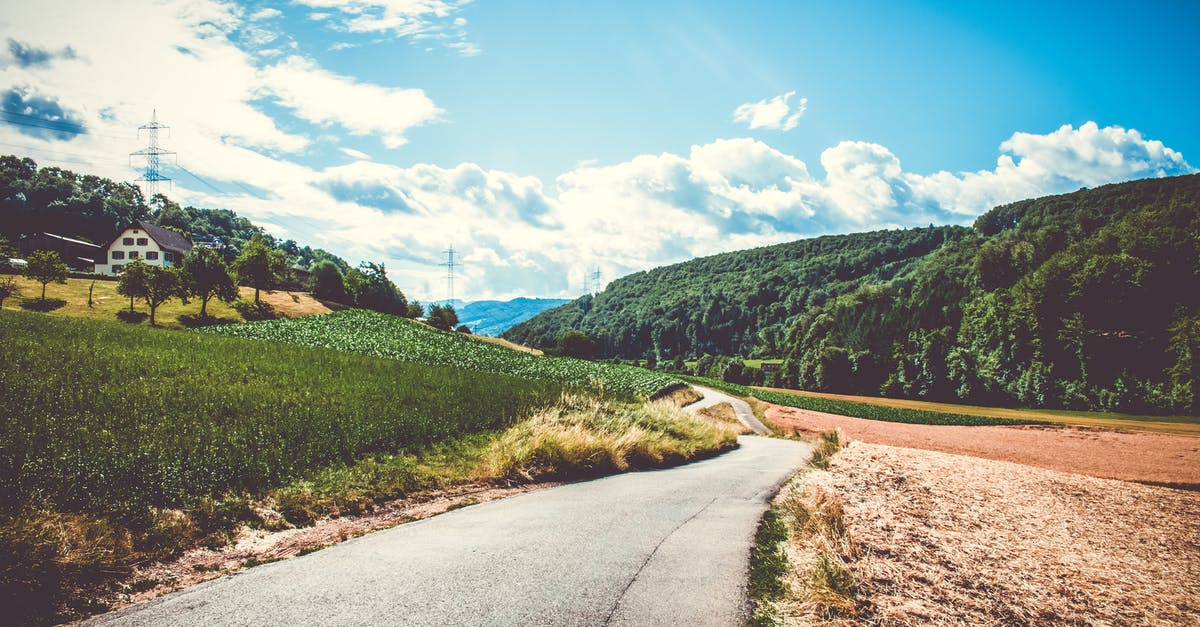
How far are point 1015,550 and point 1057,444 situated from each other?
35414 millimetres

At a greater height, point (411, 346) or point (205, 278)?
point (205, 278)

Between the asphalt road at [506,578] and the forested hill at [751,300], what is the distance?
10599 centimetres

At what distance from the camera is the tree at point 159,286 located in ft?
145

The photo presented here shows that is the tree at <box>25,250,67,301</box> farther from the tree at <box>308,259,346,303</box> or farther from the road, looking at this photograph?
the road

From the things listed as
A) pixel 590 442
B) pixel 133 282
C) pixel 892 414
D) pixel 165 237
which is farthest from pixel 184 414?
pixel 165 237

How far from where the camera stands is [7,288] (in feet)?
139

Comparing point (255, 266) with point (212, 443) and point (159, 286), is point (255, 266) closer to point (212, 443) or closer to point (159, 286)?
point (159, 286)

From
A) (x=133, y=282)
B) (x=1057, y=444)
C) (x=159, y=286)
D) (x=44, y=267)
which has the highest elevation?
(x=44, y=267)

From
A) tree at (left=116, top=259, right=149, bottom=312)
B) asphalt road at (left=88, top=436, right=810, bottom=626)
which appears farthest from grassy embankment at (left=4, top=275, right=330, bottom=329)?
asphalt road at (left=88, top=436, right=810, bottom=626)

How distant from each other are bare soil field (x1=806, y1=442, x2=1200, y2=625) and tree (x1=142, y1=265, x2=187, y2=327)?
5504cm

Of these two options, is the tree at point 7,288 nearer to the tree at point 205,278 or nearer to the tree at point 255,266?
the tree at point 205,278

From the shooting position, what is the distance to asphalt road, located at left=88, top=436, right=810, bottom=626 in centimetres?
400

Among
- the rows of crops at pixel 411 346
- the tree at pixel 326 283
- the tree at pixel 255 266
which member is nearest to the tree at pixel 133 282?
the tree at pixel 255 266

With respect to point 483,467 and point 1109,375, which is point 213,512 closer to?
point 483,467
